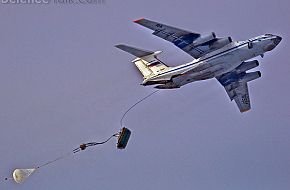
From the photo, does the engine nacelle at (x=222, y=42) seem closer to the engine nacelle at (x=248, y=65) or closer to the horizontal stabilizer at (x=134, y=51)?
the engine nacelle at (x=248, y=65)

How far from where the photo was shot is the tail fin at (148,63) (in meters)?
42.0

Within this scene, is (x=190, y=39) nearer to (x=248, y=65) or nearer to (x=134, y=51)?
(x=134, y=51)

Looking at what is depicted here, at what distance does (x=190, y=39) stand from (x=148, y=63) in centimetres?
537

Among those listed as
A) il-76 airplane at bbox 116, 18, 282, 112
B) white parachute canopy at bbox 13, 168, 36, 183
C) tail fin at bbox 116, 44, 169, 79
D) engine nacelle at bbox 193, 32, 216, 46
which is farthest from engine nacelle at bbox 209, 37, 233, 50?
white parachute canopy at bbox 13, 168, 36, 183

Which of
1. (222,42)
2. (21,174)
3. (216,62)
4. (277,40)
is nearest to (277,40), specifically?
(277,40)

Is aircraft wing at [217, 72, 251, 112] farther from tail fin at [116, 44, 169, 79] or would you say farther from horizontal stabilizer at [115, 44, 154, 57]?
horizontal stabilizer at [115, 44, 154, 57]

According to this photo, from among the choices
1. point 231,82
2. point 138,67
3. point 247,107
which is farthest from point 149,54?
point 247,107

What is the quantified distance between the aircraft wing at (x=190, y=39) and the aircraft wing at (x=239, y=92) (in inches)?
262

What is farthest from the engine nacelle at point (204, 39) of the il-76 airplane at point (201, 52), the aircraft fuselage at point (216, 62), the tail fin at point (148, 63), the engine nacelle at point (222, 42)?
the tail fin at point (148, 63)

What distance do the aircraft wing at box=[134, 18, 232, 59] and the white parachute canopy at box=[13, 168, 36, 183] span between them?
13294 mm

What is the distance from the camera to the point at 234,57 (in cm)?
3941

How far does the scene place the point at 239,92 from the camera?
154 feet

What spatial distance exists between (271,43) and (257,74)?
549 cm

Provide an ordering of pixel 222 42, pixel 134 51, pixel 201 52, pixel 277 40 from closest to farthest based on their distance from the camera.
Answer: pixel 277 40 → pixel 222 42 → pixel 201 52 → pixel 134 51
